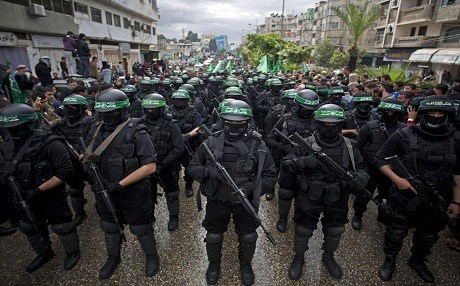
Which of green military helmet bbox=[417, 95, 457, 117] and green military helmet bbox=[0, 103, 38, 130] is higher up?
green military helmet bbox=[417, 95, 457, 117]

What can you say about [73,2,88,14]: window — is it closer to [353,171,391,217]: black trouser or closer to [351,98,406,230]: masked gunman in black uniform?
[351,98,406,230]: masked gunman in black uniform

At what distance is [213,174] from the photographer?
3.27m

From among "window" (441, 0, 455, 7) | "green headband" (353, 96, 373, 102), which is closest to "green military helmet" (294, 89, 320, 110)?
"green headband" (353, 96, 373, 102)

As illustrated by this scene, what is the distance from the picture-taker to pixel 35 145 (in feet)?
11.4

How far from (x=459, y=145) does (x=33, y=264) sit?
20.0 feet

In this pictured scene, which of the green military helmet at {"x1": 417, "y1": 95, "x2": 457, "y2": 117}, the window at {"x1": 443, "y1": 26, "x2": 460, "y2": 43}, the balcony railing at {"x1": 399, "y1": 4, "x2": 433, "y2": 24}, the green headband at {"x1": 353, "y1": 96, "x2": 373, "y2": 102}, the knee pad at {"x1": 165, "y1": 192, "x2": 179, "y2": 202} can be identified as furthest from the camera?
the balcony railing at {"x1": 399, "y1": 4, "x2": 433, "y2": 24}

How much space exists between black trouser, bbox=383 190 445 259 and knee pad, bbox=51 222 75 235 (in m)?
4.62

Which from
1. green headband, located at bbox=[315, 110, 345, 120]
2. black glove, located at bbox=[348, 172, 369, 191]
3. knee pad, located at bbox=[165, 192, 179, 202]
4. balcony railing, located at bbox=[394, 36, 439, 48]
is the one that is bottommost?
knee pad, located at bbox=[165, 192, 179, 202]

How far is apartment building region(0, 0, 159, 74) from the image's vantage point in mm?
14242

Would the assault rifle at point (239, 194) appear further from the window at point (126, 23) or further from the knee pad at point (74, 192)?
the window at point (126, 23)

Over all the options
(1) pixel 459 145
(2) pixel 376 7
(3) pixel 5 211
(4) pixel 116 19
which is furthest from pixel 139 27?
(1) pixel 459 145

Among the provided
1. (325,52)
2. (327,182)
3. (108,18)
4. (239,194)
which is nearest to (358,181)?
(327,182)

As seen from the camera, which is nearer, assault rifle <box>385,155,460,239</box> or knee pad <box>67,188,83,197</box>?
assault rifle <box>385,155,460,239</box>

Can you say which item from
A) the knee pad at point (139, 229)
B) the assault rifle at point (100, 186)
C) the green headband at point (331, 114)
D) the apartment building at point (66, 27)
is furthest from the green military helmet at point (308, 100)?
the apartment building at point (66, 27)
